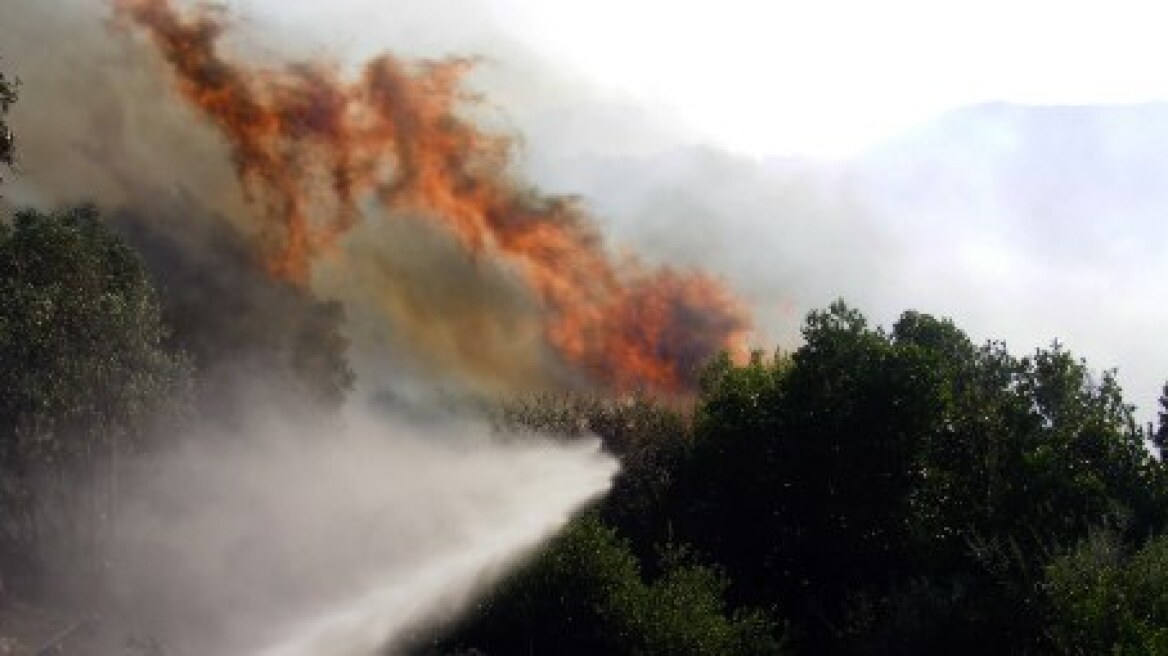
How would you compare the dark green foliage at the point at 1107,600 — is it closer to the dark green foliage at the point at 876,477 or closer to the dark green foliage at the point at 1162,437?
the dark green foliage at the point at 876,477

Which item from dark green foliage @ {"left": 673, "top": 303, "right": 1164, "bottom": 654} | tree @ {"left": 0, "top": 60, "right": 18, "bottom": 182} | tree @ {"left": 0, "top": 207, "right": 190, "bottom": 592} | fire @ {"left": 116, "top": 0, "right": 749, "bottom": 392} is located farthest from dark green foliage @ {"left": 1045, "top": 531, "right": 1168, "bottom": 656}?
fire @ {"left": 116, "top": 0, "right": 749, "bottom": 392}

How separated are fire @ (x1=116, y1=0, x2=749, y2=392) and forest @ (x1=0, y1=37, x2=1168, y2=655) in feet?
71.7

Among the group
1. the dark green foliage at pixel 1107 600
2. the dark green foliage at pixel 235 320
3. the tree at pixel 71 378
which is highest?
the dark green foliage at pixel 235 320

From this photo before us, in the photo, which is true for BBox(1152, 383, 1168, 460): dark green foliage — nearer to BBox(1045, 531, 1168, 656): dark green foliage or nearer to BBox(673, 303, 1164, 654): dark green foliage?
BBox(673, 303, 1164, 654): dark green foliage

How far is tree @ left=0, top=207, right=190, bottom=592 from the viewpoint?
47.0m

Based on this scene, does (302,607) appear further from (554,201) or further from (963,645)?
(554,201)

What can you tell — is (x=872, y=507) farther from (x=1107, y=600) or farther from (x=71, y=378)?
(x=71, y=378)

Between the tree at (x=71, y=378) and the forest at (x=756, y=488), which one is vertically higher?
the tree at (x=71, y=378)

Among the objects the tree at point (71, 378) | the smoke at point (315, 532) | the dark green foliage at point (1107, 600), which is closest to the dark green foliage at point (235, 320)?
the smoke at point (315, 532)

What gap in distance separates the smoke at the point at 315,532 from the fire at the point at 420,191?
54.5ft

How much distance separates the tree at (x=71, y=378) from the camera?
154 ft

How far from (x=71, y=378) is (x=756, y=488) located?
111ft

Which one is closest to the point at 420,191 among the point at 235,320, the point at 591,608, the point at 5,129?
the point at 235,320

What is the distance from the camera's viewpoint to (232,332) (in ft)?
248
